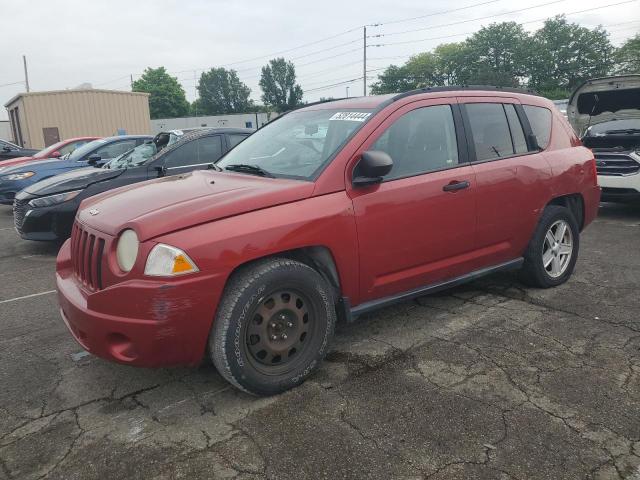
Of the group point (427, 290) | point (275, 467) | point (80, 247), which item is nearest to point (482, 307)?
point (427, 290)

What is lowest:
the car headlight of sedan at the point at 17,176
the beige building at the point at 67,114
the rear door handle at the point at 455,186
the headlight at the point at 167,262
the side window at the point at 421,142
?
the headlight at the point at 167,262

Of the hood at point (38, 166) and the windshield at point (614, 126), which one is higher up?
the windshield at point (614, 126)

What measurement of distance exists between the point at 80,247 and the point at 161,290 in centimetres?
86

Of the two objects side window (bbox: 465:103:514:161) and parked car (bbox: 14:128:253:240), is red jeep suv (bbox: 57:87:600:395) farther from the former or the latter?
parked car (bbox: 14:128:253:240)

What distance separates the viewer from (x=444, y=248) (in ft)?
11.8

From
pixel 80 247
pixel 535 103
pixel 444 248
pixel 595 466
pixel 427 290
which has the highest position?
pixel 535 103

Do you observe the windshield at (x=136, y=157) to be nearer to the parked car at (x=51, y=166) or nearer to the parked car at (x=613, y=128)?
the parked car at (x=51, y=166)

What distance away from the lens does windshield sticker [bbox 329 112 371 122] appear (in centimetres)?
339

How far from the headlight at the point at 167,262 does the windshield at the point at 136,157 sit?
5111mm

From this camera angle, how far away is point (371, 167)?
9.80ft

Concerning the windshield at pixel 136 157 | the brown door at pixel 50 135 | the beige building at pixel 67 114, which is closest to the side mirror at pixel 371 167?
the windshield at pixel 136 157

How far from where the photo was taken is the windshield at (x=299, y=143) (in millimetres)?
3271

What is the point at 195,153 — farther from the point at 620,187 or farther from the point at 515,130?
the point at 620,187

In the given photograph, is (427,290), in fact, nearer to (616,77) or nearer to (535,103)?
(535,103)
